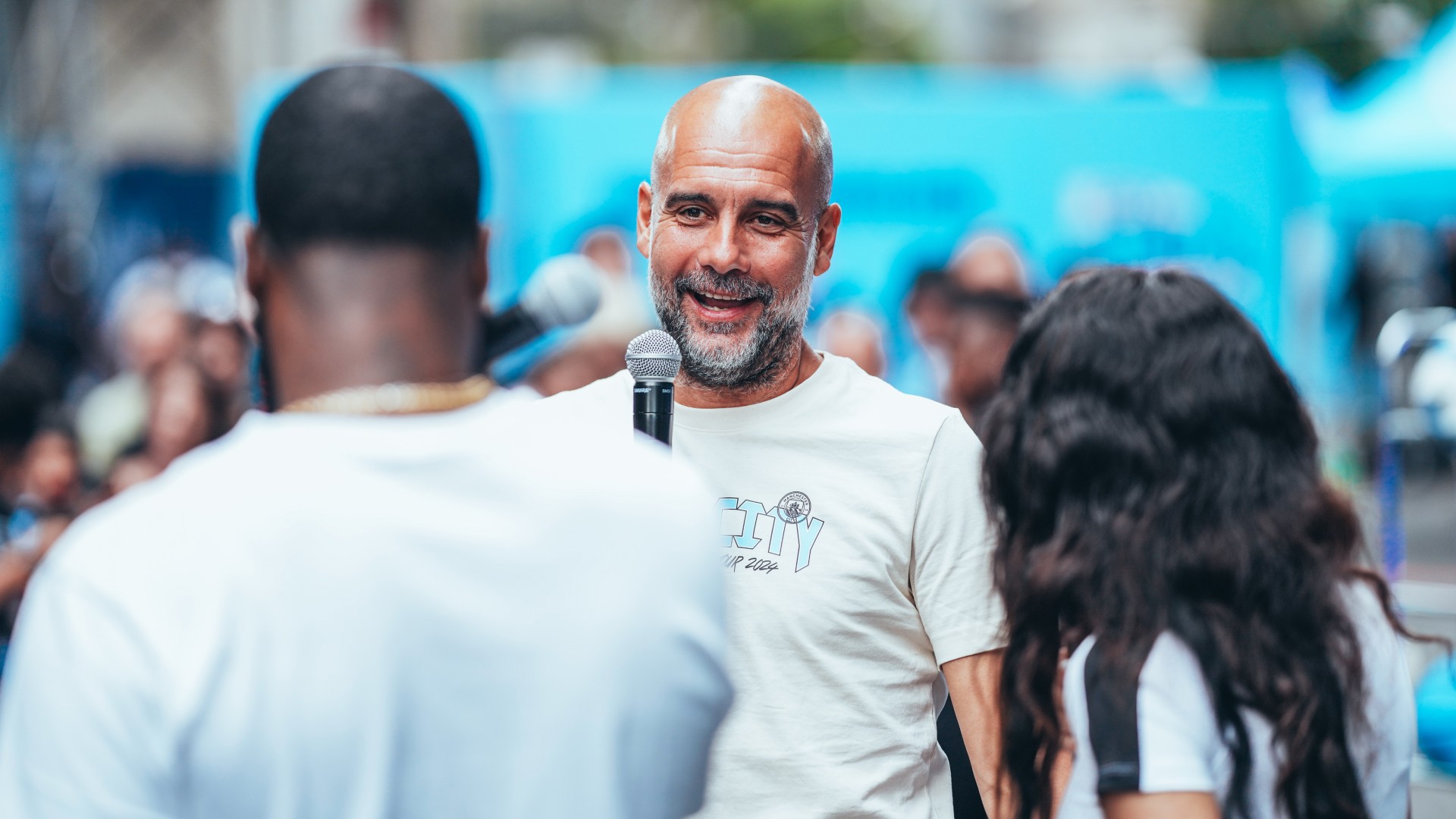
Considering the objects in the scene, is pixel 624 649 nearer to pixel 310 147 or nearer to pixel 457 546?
pixel 457 546

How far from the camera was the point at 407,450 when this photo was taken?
1.33 m

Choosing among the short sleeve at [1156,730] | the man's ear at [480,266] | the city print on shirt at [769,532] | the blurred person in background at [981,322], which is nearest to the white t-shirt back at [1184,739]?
the short sleeve at [1156,730]

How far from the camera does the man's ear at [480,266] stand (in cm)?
148

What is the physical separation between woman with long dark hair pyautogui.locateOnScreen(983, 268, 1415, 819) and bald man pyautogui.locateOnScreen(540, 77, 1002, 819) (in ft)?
0.33

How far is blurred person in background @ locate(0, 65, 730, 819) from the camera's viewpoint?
123 cm

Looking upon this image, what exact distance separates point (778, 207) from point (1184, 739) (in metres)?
1.05

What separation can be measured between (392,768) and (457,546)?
0.21m

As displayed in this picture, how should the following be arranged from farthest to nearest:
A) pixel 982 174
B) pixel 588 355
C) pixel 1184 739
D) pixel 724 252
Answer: pixel 982 174 < pixel 588 355 < pixel 724 252 < pixel 1184 739

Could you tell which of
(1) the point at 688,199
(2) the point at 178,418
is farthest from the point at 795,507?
(2) the point at 178,418

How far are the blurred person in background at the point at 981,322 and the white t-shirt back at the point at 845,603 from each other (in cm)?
242

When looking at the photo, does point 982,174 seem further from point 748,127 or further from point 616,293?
point 748,127

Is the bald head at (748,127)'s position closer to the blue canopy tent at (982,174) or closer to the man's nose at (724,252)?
the man's nose at (724,252)

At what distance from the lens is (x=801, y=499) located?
2256mm

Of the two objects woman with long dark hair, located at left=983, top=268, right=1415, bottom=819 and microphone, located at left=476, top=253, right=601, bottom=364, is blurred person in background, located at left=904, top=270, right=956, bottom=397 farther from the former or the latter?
microphone, located at left=476, top=253, right=601, bottom=364
